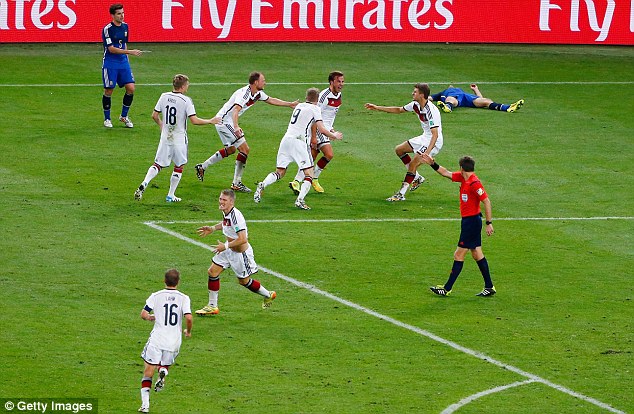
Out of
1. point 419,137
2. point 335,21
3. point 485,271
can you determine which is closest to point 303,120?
point 419,137

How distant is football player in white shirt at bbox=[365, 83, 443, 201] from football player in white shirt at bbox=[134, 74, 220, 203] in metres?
3.71

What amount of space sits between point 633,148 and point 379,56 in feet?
35.0

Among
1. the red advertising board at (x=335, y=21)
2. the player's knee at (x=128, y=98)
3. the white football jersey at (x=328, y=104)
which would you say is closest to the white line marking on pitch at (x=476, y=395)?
the white football jersey at (x=328, y=104)

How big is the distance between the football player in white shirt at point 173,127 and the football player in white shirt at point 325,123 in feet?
8.25

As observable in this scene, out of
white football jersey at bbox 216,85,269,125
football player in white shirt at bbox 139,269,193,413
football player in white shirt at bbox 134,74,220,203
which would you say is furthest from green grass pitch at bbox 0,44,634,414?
white football jersey at bbox 216,85,269,125

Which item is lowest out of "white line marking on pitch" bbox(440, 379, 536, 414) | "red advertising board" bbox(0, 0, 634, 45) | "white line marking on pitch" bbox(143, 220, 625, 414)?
"white line marking on pitch" bbox(440, 379, 536, 414)

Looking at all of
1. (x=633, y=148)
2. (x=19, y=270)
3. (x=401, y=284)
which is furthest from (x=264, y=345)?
(x=633, y=148)

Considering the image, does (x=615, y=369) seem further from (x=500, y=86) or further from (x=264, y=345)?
(x=500, y=86)

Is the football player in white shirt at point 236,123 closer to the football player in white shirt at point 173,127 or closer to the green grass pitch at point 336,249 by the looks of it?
the green grass pitch at point 336,249

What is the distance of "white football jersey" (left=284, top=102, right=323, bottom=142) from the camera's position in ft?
77.9

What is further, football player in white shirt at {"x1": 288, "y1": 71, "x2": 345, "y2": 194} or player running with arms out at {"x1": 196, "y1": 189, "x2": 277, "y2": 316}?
football player in white shirt at {"x1": 288, "y1": 71, "x2": 345, "y2": 194}

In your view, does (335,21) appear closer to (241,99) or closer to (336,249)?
(241,99)

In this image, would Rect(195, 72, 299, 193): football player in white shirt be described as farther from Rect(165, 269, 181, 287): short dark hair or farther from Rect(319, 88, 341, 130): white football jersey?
Rect(165, 269, 181, 287): short dark hair

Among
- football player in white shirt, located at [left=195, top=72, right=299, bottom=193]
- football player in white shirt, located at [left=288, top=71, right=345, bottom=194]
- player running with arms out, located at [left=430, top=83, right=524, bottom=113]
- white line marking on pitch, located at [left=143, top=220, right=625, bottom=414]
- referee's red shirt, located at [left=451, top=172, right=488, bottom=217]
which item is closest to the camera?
white line marking on pitch, located at [left=143, top=220, right=625, bottom=414]
